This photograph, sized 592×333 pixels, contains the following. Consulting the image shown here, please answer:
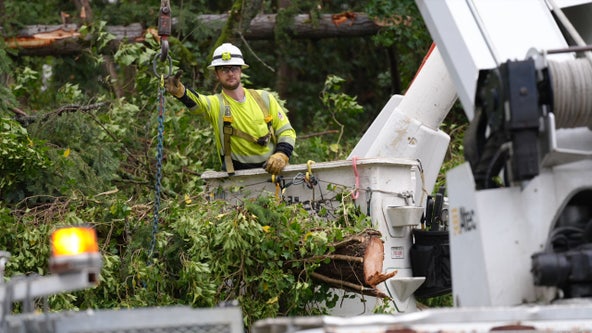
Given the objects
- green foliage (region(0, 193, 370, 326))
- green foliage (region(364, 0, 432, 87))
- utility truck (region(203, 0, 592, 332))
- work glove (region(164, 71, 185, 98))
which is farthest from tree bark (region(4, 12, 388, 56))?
utility truck (region(203, 0, 592, 332))

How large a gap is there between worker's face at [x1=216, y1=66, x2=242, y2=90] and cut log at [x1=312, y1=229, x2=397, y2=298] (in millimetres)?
1882

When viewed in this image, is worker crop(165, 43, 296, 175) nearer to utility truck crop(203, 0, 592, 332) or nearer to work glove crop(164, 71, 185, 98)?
work glove crop(164, 71, 185, 98)

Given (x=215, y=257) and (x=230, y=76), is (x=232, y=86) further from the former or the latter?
(x=215, y=257)

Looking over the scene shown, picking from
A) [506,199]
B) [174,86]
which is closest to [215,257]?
[174,86]

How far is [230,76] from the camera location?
8641mm

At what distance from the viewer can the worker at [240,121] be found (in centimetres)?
842

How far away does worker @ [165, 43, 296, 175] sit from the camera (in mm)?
8422

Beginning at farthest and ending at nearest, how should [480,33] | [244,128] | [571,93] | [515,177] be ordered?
[244,128] < [480,33] < [571,93] < [515,177]

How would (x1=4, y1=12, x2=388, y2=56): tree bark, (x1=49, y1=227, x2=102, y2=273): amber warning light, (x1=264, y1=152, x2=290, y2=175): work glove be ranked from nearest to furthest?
(x1=49, y1=227, x2=102, y2=273): amber warning light < (x1=264, y1=152, x2=290, y2=175): work glove < (x1=4, y1=12, x2=388, y2=56): tree bark

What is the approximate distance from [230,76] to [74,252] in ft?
16.7

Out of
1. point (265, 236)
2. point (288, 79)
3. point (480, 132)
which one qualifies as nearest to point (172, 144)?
point (265, 236)

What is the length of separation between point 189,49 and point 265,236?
625 cm

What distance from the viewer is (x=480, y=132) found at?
4.80 metres

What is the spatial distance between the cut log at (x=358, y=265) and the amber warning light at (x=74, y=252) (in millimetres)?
3577
